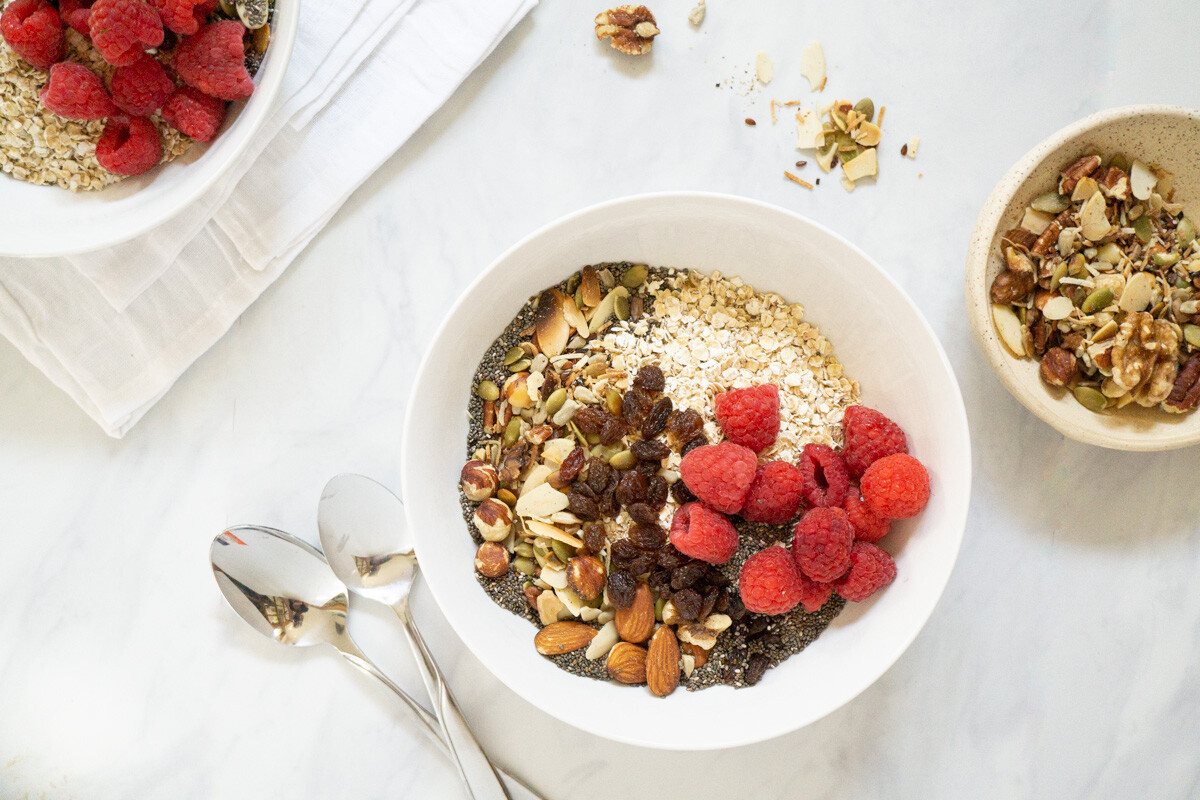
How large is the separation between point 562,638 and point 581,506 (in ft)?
0.47

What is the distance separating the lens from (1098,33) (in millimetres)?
835

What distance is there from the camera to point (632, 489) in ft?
2.36

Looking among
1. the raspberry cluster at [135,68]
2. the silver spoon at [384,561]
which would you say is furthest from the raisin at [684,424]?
the raspberry cluster at [135,68]

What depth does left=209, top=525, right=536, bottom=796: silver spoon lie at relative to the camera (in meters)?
0.81

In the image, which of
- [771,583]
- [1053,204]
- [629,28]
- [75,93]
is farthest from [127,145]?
[1053,204]

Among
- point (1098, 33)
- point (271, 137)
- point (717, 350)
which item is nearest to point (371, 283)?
Result: point (271, 137)

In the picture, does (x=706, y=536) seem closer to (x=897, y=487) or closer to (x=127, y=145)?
(x=897, y=487)

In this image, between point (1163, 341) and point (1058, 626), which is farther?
point (1058, 626)

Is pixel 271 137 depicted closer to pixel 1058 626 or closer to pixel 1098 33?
pixel 1098 33

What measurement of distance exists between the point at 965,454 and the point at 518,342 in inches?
18.2

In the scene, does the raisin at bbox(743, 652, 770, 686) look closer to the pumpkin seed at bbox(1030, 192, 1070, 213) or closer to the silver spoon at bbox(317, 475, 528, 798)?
the silver spoon at bbox(317, 475, 528, 798)

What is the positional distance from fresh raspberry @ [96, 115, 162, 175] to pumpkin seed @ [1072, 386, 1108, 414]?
101 cm

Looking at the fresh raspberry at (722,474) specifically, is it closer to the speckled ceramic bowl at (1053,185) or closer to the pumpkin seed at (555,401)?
the pumpkin seed at (555,401)

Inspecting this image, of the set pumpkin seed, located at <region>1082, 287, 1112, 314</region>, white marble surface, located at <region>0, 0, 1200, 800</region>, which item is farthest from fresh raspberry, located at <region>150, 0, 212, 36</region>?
pumpkin seed, located at <region>1082, 287, 1112, 314</region>
